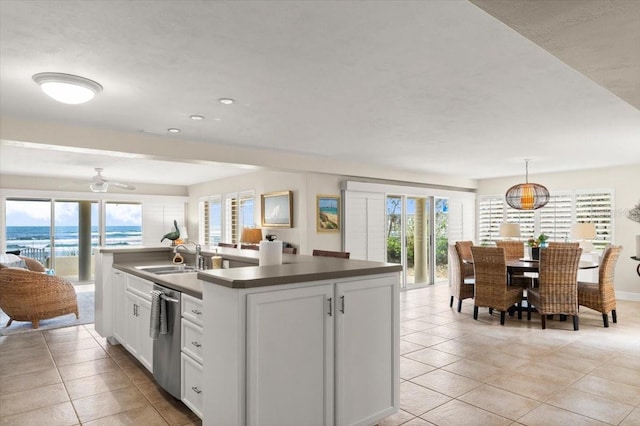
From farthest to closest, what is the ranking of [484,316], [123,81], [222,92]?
[484,316], [222,92], [123,81]

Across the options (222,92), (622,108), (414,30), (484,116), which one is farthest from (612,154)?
(222,92)

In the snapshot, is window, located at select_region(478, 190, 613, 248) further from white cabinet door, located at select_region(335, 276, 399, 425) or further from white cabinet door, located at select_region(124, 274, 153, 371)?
white cabinet door, located at select_region(124, 274, 153, 371)

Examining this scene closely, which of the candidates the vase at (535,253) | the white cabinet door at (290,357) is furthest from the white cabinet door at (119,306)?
the vase at (535,253)

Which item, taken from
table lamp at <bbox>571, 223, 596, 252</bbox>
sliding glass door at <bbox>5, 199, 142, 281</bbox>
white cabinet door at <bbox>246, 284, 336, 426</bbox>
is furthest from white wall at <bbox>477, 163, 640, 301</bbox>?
sliding glass door at <bbox>5, 199, 142, 281</bbox>

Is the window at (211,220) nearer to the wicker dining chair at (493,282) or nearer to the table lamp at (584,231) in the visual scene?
the wicker dining chair at (493,282)

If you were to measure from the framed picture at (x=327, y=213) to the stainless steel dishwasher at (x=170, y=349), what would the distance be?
12.9ft

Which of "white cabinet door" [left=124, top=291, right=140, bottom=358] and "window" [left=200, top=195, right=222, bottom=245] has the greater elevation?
"window" [left=200, top=195, right=222, bottom=245]

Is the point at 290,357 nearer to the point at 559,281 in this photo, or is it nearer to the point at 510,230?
the point at 559,281

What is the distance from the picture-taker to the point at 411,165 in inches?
277

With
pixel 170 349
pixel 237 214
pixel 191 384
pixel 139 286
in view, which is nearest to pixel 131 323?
pixel 139 286

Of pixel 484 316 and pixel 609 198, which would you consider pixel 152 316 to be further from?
pixel 609 198

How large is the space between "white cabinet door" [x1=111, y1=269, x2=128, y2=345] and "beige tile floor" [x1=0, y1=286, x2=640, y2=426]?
19 centimetres

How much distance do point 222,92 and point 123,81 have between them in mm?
686

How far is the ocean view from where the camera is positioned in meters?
8.82
